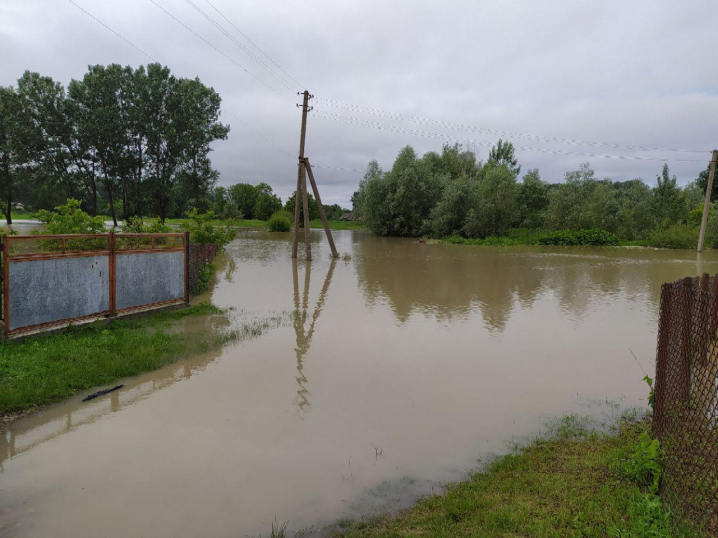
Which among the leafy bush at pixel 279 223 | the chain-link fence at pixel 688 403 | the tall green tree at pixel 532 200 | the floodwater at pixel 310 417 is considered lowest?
the floodwater at pixel 310 417

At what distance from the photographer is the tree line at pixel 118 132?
4031 centimetres

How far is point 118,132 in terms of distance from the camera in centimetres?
4119

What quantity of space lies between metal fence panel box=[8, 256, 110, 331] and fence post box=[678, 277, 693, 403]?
959 centimetres

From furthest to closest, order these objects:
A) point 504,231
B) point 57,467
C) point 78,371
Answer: point 504,231 < point 78,371 < point 57,467

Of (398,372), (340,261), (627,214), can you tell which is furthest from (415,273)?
(627,214)

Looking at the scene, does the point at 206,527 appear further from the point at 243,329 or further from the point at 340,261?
the point at 340,261

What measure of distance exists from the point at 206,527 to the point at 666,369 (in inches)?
178

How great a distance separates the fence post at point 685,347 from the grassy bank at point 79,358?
733 centimetres

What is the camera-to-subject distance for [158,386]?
7.22 meters

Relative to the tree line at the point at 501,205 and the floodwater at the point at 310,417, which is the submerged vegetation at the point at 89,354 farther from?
the tree line at the point at 501,205

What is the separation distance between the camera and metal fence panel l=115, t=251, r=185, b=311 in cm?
1048

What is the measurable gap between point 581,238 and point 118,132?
4369 cm

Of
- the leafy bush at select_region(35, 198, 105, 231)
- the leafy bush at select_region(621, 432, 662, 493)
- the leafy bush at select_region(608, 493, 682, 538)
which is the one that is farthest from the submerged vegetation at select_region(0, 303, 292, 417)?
the leafy bush at select_region(621, 432, 662, 493)

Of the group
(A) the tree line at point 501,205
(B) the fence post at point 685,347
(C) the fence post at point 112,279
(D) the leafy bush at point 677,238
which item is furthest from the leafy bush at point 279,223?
(B) the fence post at point 685,347
